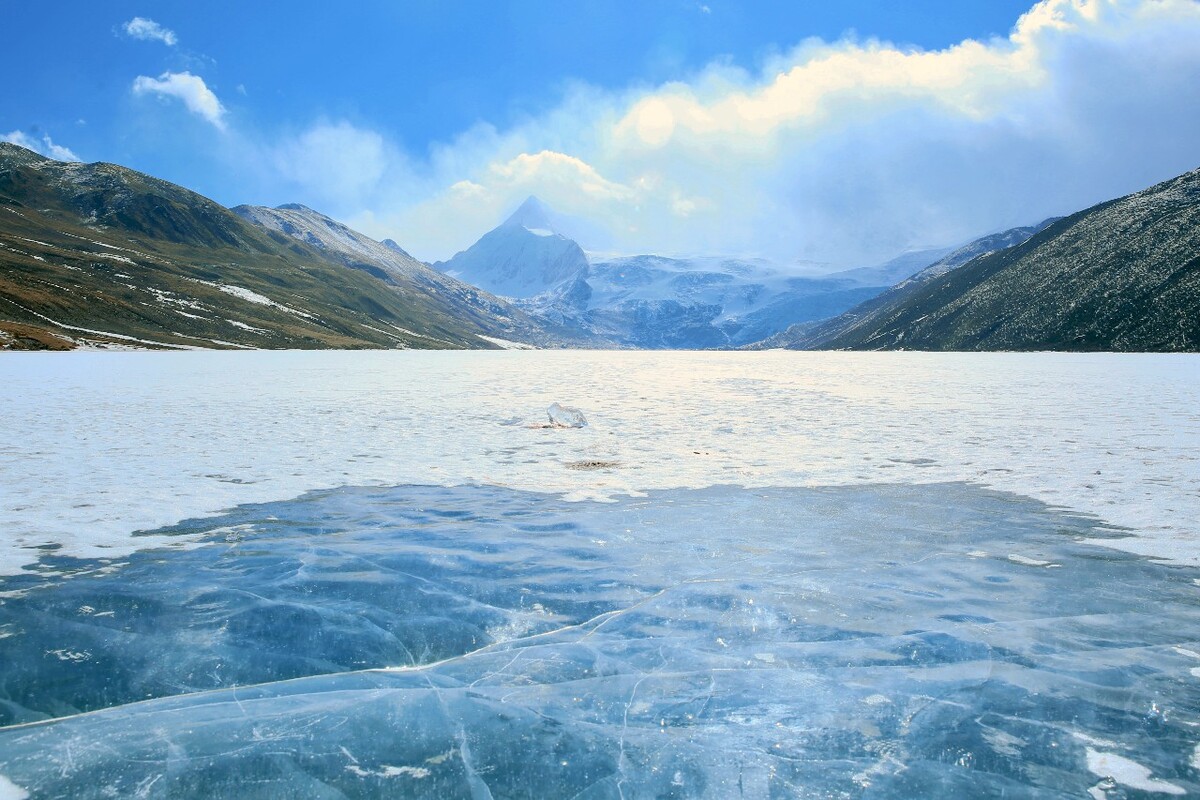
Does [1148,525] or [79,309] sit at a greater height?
[79,309]

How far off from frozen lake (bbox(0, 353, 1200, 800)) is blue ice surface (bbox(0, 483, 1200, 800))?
0.03m

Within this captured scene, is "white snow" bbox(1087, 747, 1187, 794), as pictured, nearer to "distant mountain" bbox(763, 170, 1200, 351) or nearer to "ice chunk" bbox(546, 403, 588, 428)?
"ice chunk" bbox(546, 403, 588, 428)

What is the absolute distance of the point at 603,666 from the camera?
706 centimetres

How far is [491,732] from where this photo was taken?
19.4 ft

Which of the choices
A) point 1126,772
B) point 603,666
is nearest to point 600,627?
point 603,666

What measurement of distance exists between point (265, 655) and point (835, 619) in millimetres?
6082

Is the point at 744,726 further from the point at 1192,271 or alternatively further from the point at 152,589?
the point at 1192,271

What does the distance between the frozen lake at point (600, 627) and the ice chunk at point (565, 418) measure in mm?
7765

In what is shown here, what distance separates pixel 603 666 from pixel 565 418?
18.7 metres

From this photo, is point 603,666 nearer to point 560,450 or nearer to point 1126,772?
point 1126,772

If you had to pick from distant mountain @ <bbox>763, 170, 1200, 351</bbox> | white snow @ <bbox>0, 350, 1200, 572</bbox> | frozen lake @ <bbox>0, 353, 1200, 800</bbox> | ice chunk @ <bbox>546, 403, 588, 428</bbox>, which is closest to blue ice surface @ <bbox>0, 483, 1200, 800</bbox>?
frozen lake @ <bbox>0, 353, 1200, 800</bbox>

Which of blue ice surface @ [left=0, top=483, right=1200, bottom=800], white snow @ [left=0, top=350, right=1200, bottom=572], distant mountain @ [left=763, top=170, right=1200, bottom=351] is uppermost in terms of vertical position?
distant mountain @ [left=763, top=170, right=1200, bottom=351]

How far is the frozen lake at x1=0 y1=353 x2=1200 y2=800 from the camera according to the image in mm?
5441

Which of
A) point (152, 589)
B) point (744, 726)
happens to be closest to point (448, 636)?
point (744, 726)
